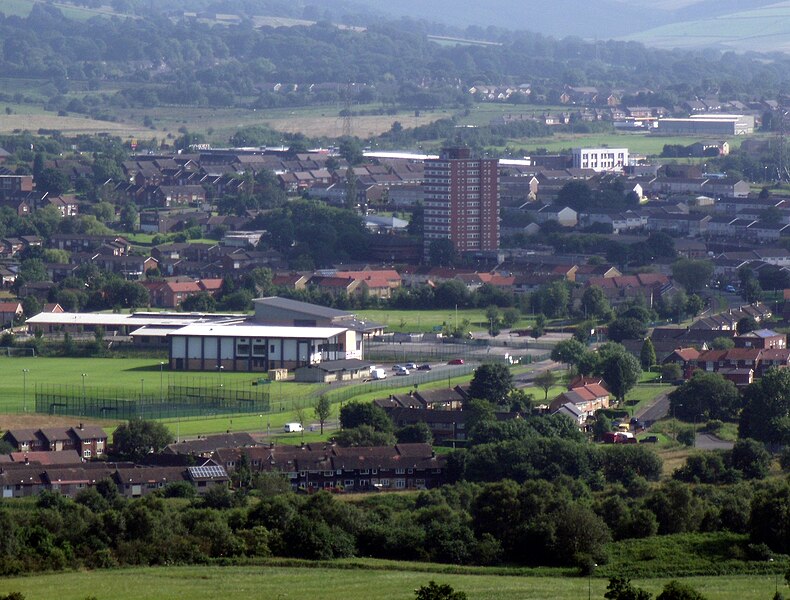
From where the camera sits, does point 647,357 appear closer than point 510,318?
Yes

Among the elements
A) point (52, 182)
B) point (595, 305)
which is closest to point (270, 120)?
point (52, 182)

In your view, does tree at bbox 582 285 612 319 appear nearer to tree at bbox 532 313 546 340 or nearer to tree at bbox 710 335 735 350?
tree at bbox 532 313 546 340

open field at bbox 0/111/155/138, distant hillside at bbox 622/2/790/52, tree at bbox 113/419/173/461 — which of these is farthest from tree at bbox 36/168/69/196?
distant hillside at bbox 622/2/790/52

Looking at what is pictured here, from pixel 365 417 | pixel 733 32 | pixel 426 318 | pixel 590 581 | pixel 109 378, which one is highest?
pixel 733 32

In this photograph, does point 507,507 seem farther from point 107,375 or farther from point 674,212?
point 674,212

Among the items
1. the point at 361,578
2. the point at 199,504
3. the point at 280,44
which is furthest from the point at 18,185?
the point at 280,44

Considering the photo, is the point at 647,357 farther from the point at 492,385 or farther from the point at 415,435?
the point at 415,435

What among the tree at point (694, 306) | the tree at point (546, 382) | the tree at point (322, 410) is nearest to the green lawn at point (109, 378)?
the tree at point (322, 410)
